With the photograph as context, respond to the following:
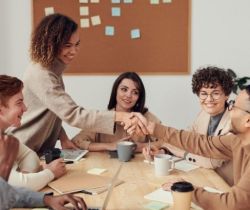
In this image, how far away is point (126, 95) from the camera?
291 centimetres

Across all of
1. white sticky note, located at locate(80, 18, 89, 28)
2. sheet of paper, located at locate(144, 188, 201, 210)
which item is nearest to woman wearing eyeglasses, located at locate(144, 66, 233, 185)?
sheet of paper, located at locate(144, 188, 201, 210)

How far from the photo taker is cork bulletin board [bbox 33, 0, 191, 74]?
3.91m

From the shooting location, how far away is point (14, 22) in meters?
3.97

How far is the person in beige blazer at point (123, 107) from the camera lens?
107 inches

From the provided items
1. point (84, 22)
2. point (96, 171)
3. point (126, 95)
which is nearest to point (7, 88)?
point (96, 171)

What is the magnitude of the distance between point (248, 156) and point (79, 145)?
124cm

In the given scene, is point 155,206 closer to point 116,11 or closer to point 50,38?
point 50,38

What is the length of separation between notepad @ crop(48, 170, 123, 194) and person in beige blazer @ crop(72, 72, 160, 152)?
0.61 m

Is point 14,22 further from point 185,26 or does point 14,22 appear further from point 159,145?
point 159,145

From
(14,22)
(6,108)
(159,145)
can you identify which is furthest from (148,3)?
(6,108)

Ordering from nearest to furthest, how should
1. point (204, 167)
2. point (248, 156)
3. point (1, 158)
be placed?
point (1, 158)
point (248, 156)
point (204, 167)

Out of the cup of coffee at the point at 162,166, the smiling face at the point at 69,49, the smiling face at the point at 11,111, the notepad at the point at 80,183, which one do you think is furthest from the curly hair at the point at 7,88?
the cup of coffee at the point at 162,166

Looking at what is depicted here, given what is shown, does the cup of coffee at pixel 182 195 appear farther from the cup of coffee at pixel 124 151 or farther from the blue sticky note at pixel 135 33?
the blue sticky note at pixel 135 33

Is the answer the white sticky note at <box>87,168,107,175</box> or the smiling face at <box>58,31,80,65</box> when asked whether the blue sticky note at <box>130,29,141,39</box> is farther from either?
the white sticky note at <box>87,168,107,175</box>
